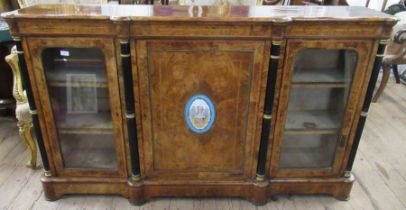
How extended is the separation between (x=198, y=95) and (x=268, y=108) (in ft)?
1.07

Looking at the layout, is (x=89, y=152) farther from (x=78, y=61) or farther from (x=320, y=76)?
(x=320, y=76)

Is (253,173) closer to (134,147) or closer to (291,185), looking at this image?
(291,185)

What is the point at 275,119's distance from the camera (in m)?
1.49

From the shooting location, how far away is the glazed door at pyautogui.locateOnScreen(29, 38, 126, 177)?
1.36 meters

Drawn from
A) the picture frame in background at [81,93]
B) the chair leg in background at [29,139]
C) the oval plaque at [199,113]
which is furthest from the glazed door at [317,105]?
the chair leg in background at [29,139]

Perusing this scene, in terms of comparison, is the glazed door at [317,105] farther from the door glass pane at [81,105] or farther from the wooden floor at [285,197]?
the door glass pane at [81,105]

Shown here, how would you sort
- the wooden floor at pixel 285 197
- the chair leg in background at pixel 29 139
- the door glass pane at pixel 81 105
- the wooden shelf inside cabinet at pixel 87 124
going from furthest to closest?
the chair leg in background at pixel 29 139 < the wooden floor at pixel 285 197 < the wooden shelf inside cabinet at pixel 87 124 < the door glass pane at pixel 81 105

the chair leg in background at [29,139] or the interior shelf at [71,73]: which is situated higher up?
the interior shelf at [71,73]

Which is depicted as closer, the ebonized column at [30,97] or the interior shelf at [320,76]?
the ebonized column at [30,97]

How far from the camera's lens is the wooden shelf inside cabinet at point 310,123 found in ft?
5.15

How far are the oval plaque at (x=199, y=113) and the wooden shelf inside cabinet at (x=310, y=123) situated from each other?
392 millimetres

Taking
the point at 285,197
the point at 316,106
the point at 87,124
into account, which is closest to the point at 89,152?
the point at 87,124

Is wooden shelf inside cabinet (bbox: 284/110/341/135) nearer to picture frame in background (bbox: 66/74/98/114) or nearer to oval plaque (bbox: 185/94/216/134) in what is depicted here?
oval plaque (bbox: 185/94/216/134)

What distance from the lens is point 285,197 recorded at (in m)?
1.72
